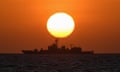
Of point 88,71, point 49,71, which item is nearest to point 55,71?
point 49,71

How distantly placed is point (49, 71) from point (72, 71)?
343 centimetres

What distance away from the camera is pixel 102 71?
6738cm

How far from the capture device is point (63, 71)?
2635 inches

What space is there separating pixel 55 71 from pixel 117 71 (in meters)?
9.30

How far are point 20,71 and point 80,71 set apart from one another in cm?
903

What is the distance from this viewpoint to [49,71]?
220 ft

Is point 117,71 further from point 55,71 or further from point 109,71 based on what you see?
point 55,71

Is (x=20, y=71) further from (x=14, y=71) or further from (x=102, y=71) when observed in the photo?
(x=102, y=71)

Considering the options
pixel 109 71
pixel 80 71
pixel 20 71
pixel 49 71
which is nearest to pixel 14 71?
pixel 20 71

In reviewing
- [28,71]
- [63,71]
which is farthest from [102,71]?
[28,71]

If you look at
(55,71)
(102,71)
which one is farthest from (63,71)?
(102,71)

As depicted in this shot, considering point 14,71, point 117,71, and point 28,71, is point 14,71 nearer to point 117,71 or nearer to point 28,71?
point 28,71

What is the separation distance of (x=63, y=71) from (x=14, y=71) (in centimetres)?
727

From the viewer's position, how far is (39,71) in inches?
2638
